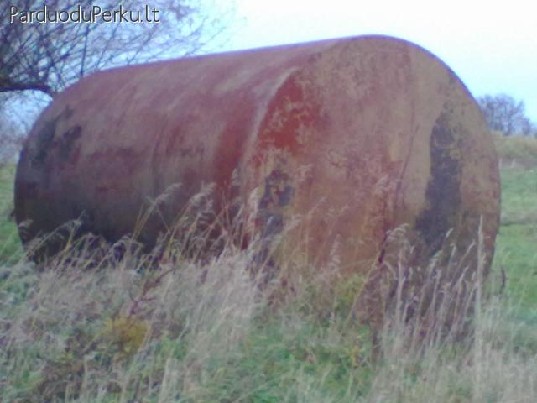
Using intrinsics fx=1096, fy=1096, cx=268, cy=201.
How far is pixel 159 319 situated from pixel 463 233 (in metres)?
2.63

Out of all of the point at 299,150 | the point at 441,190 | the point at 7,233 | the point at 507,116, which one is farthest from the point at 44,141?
the point at 507,116

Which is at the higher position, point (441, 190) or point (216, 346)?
point (441, 190)

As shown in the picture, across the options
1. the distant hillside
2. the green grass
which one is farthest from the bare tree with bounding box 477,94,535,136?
the green grass

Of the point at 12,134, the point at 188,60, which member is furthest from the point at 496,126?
the point at 188,60

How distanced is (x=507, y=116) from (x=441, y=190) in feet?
203

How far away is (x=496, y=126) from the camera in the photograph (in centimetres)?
6544

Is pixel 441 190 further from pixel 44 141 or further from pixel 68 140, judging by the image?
pixel 44 141

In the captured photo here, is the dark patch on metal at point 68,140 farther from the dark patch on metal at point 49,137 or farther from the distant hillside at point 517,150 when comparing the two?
Answer: the distant hillside at point 517,150

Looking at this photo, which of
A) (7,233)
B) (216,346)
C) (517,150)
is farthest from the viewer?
(517,150)

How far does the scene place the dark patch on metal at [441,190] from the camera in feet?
22.9

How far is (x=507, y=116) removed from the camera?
6719 centimetres

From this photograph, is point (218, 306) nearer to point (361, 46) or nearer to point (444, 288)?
point (444, 288)

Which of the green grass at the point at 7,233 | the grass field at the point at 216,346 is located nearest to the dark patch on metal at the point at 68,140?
the green grass at the point at 7,233

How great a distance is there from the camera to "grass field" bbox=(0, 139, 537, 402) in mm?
4703
